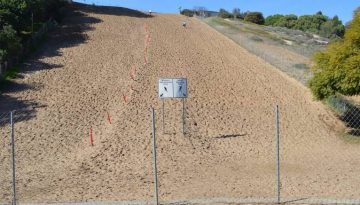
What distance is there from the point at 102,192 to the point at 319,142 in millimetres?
12882

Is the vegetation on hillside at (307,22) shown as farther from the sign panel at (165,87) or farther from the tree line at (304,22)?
the sign panel at (165,87)

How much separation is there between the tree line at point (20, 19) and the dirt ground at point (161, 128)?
1964mm

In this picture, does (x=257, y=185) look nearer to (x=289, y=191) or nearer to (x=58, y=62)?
(x=289, y=191)

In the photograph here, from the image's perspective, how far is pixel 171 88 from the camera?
2102 cm

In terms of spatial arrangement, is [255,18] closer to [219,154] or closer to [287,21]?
[287,21]

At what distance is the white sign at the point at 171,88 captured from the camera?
20672 mm

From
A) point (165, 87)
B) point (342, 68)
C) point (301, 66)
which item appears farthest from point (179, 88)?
point (301, 66)

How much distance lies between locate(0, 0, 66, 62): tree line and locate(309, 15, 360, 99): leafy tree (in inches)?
753

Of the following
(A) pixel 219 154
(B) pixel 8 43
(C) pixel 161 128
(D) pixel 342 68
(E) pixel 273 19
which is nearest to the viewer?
(A) pixel 219 154

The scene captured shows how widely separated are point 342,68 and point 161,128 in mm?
8949

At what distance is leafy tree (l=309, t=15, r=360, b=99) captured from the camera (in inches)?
1021

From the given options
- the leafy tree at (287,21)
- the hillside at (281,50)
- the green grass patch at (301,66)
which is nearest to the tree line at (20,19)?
the hillside at (281,50)

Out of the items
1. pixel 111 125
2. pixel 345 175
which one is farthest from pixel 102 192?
pixel 111 125

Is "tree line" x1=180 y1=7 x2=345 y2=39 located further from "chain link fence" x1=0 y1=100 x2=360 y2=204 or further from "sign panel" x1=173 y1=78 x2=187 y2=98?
"sign panel" x1=173 y1=78 x2=187 y2=98
